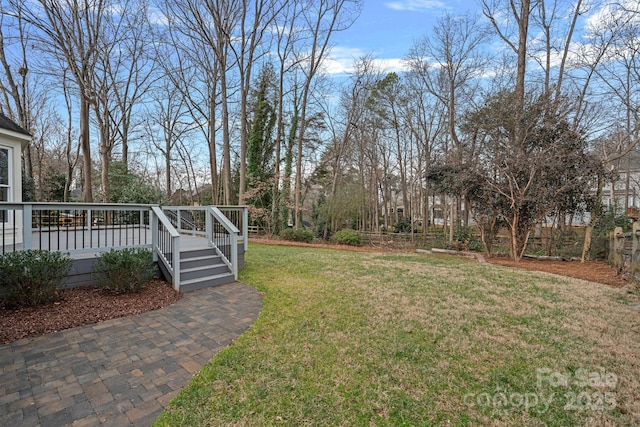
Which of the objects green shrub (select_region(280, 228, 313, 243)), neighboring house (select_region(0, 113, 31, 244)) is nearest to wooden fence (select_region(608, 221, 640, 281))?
green shrub (select_region(280, 228, 313, 243))

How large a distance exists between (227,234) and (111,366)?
144 inches

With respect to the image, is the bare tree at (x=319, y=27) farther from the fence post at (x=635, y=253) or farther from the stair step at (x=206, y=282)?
the fence post at (x=635, y=253)

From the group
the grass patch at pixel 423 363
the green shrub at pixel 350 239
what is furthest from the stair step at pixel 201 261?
the green shrub at pixel 350 239

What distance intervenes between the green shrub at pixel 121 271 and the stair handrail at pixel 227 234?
1534 mm

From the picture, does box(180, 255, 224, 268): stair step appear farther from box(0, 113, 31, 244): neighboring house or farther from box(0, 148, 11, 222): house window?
box(0, 148, 11, 222): house window

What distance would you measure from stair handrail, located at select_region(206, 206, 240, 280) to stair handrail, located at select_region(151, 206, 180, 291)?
3.26 feet

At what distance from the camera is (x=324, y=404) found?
2146 mm

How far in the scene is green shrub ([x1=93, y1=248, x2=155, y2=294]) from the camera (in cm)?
441

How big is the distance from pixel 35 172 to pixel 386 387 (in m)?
26.6

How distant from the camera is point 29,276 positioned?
3.66 metres

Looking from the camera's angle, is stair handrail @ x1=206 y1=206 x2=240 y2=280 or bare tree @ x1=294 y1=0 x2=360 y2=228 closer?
stair handrail @ x1=206 y1=206 x2=240 y2=280

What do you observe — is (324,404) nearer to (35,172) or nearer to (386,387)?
(386,387)

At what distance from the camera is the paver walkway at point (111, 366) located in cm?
204

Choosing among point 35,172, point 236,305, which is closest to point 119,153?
point 35,172
